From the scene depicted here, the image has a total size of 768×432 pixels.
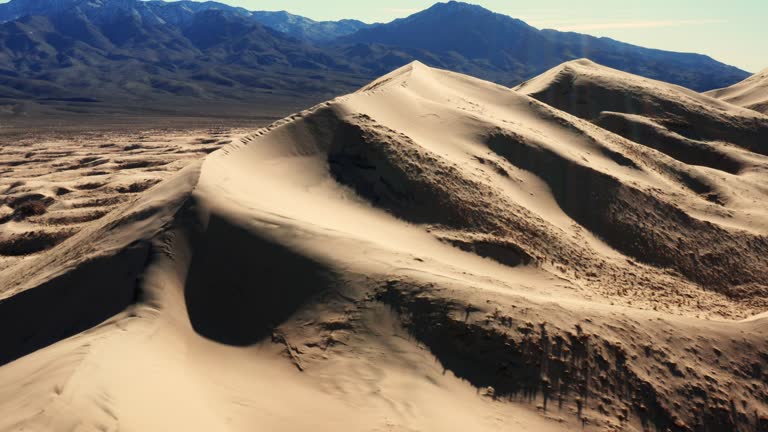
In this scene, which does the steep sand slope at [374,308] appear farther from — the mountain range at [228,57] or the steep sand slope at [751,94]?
the mountain range at [228,57]

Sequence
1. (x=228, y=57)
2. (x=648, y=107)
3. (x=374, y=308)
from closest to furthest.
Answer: (x=374, y=308)
(x=648, y=107)
(x=228, y=57)

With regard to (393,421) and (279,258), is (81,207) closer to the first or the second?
(279,258)

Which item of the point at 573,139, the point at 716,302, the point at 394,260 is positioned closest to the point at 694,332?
the point at 716,302

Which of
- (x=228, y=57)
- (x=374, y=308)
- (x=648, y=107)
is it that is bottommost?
(x=374, y=308)

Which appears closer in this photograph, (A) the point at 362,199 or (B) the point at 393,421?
(B) the point at 393,421

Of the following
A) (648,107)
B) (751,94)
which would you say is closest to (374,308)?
(648,107)

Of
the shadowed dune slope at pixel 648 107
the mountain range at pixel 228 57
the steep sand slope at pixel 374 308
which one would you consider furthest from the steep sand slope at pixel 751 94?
the mountain range at pixel 228 57

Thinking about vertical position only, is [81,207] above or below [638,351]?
below

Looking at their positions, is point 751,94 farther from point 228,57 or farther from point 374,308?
point 228,57
